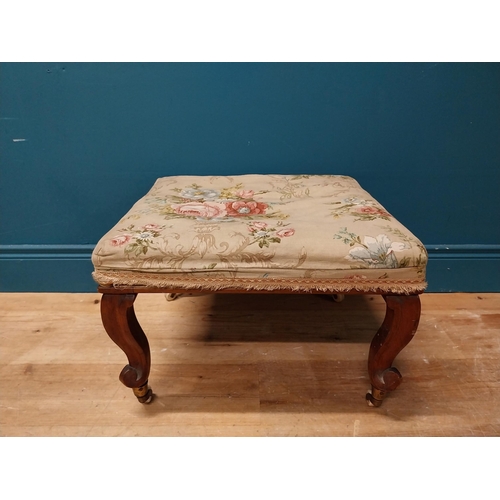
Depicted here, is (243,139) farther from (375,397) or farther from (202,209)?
(375,397)

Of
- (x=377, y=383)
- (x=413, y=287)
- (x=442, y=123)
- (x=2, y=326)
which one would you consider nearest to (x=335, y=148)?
(x=442, y=123)

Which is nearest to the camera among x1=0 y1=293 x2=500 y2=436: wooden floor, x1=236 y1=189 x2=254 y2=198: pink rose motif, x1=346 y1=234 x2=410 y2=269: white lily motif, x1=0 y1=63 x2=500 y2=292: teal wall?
x1=346 y1=234 x2=410 y2=269: white lily motif

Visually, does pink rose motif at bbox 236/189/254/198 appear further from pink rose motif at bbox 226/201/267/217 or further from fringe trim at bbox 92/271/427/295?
fringe trim at bbox 92/271/427/295

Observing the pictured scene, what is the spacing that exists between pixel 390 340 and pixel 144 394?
0.62 m

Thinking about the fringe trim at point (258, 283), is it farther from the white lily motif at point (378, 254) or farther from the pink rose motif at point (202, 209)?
the pink rose motif at point (202, 209)

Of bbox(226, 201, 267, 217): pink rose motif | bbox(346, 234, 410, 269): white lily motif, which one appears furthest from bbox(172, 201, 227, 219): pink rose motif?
bbox(346, 234, 410, 269): white lily motif

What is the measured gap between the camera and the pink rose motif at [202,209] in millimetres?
964

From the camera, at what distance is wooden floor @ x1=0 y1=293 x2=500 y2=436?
941 millimetres

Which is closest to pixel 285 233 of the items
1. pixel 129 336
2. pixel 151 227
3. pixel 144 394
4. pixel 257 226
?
pixel 257 226

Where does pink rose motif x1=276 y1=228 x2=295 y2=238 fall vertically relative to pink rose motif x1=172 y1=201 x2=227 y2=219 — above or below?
above

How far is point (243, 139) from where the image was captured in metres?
1.32

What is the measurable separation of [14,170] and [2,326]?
0.55 m

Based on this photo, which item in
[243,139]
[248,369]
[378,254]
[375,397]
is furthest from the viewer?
[243,139]

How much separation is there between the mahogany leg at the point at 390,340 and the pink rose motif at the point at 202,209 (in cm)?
45
